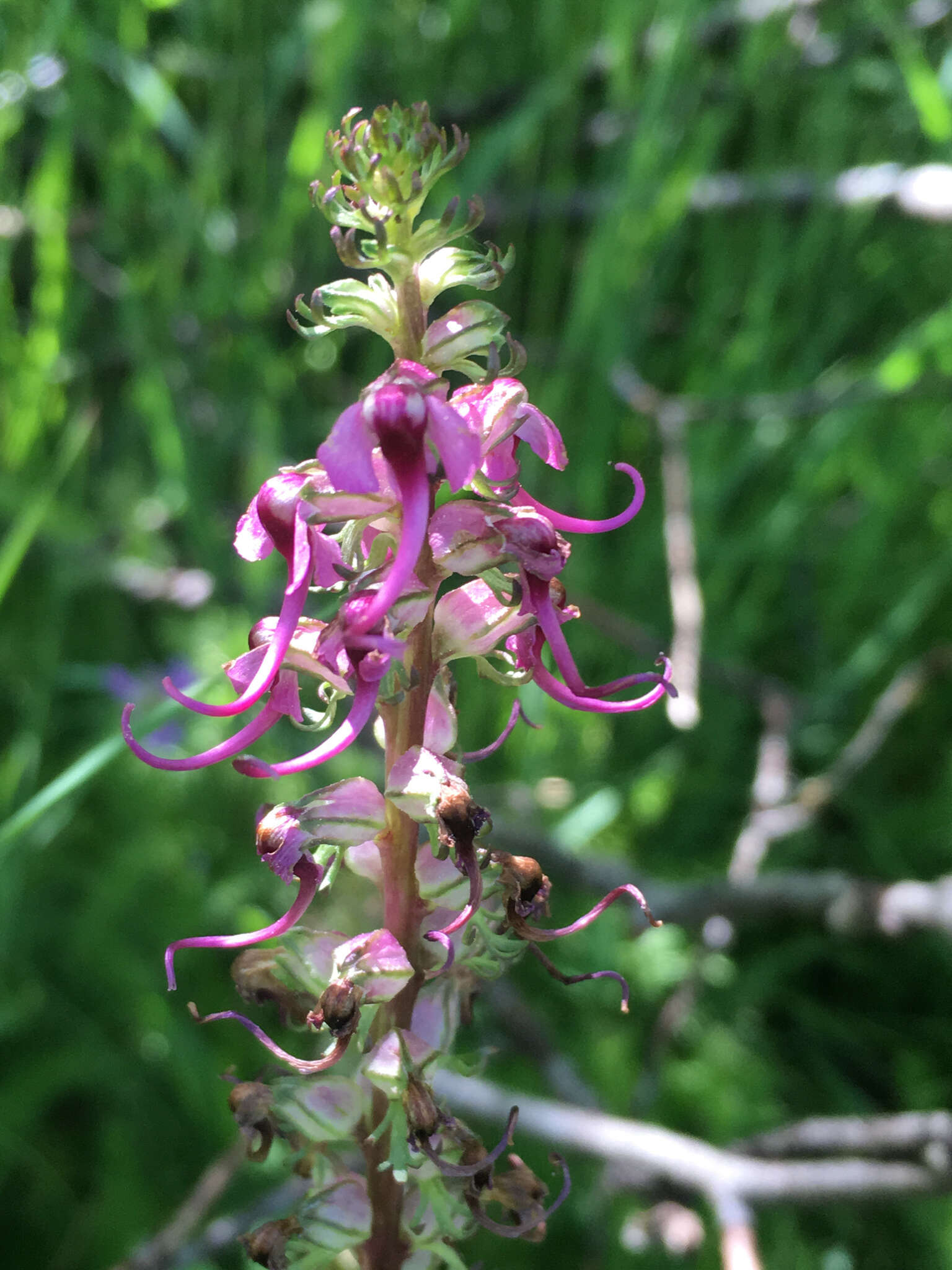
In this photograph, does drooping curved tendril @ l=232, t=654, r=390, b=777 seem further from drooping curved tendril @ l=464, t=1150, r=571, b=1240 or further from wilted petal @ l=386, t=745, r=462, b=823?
drooping curved tendril @ l=464, t=1150, r=571, b=1240

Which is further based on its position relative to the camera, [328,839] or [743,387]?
[743,387]

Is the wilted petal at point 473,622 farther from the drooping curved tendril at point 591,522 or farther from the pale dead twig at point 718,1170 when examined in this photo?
the pale dead twig at point 718,1170

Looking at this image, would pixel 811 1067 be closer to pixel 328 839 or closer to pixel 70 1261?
pixel 70 1261

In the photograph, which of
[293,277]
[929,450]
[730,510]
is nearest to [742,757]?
[730,510]

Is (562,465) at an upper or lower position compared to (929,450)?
upper

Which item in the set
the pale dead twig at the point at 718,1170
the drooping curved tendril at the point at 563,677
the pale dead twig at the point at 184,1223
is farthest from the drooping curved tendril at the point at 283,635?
the pale dead twig at the point at 184,1223

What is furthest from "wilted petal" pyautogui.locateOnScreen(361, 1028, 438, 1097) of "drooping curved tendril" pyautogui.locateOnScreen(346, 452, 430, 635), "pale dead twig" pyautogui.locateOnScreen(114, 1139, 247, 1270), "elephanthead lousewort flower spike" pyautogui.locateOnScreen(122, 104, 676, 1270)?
"pale dead twig" pyautogui.locateOnScreen(114, 1139, 247, 1270)

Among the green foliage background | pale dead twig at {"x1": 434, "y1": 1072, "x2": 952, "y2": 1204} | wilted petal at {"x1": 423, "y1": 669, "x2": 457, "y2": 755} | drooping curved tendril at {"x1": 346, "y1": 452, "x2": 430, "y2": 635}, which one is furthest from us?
the green foliage background
